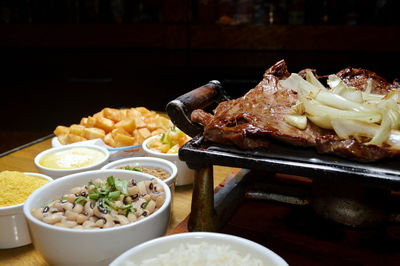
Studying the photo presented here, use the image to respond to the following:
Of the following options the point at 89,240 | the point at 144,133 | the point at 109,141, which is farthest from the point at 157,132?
the point at 89,240

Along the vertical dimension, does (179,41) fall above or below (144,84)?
above

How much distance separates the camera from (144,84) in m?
4.98

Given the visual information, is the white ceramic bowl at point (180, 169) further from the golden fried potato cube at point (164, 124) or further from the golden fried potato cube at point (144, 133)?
the golden fried potato cube at point (164, 124)

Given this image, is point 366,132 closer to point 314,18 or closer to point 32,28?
point 314,18

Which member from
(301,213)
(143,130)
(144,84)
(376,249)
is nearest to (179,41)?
(144,84)

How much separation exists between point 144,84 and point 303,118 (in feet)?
12.6

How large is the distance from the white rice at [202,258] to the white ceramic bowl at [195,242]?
1cm

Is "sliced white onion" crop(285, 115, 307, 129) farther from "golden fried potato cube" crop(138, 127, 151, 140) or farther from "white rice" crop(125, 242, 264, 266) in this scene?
"golden fried potato cube" crop(138, 127, 151, 140)

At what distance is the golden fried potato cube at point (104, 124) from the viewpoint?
2.41m

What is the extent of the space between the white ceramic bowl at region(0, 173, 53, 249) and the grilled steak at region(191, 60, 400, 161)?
29.3 inches

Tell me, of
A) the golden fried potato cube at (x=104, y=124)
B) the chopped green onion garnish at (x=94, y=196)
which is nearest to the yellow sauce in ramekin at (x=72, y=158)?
Result: the golden fried potato cube at (x=104, y=124)

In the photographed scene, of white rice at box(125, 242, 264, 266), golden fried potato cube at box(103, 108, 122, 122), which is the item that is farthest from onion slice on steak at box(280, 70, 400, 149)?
golden fried potato cube at box(103, 108, 122, 122)

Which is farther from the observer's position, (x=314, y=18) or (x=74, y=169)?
(x=314, y=18)

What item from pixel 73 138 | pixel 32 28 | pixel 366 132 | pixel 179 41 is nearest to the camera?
pixel 366 132
